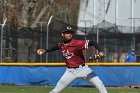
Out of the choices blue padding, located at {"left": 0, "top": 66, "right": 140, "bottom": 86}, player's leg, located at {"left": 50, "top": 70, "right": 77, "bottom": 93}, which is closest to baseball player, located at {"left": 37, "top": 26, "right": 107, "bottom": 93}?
player's leg, located at {"left": 50, "top": 70, "right": 77, "bottom": 93}

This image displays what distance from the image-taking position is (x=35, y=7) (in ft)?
99.7

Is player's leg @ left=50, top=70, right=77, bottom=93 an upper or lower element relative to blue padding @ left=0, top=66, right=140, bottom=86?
upper

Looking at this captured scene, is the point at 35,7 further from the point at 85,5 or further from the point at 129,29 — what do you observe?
the point at 129,29

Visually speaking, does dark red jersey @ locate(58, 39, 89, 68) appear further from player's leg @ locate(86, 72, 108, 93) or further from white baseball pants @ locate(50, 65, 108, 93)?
player's leg @ locate(86, 72, 108, 93)

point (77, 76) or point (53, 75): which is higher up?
point (77, 76)

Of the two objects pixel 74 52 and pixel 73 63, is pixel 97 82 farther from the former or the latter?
pixel 74 52

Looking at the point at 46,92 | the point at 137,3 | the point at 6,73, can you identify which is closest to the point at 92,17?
the point at 137,3

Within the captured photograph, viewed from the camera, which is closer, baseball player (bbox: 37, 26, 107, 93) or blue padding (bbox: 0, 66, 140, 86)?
baseball player (bbox: 37, 26, 107, 93)

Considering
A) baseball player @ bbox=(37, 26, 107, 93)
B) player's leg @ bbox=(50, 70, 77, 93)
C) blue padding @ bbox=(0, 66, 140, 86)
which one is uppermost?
baseball player @ bbox=(37, 26, 107, 93)

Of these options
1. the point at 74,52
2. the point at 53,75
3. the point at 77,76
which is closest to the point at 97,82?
the point at 77,76

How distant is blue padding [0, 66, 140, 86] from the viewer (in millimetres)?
20047

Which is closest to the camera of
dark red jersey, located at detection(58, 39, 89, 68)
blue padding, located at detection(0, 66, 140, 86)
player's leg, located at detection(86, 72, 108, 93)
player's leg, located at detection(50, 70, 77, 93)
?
player's leg, located at detection(86, 72, 108, 93)

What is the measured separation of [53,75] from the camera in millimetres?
20406

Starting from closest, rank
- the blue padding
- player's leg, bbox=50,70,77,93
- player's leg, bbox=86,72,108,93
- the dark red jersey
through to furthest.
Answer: player's leg, bbox=86,72,108,93, player's leg, bbox=50,70,77,93, the dark red jersey, the blue padding
